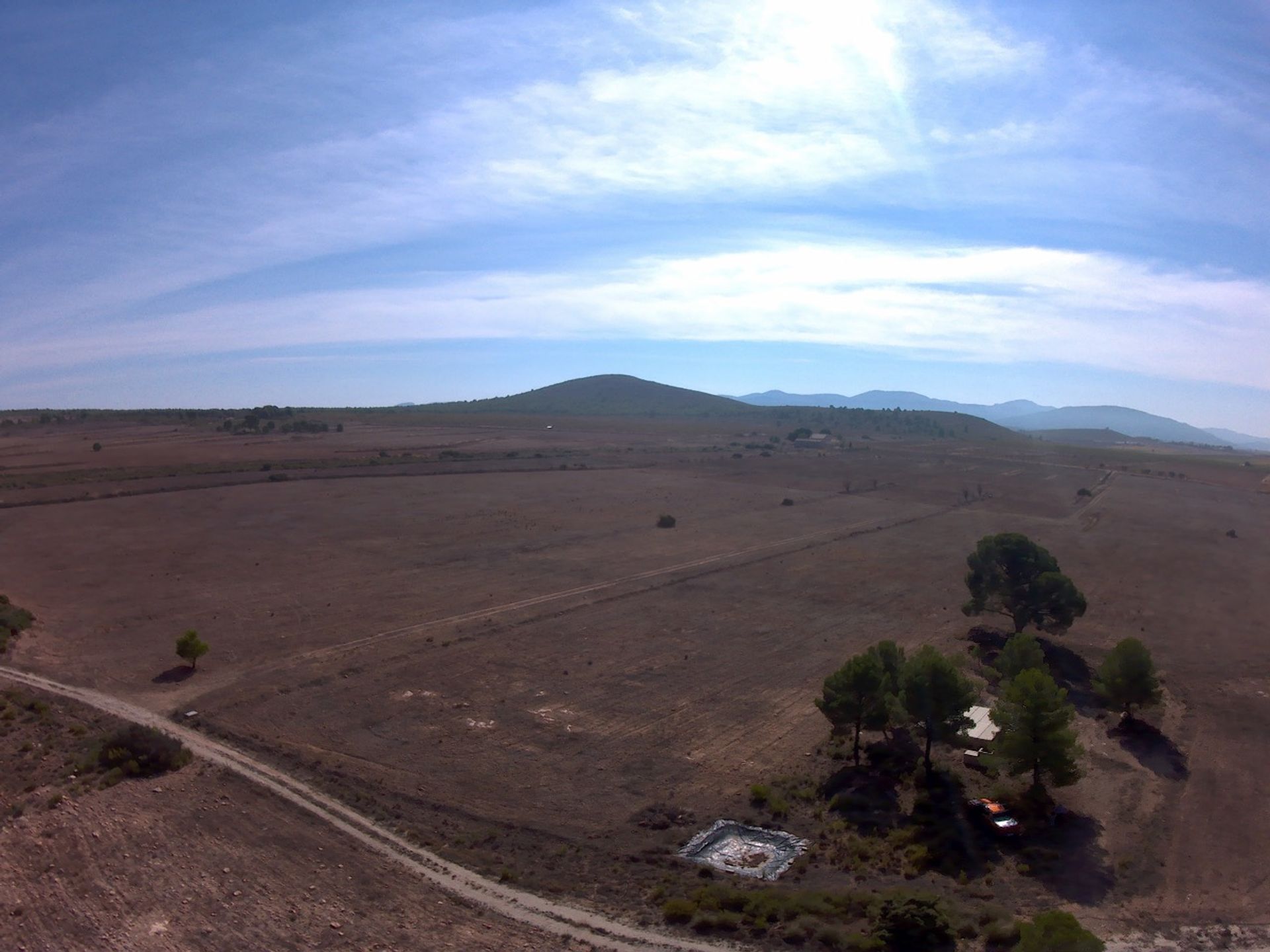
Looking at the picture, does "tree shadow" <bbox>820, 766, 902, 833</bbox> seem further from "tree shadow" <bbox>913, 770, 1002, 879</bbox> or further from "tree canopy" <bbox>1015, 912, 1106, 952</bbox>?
"tree canopy" <bbox>1015, 912, 1106, 952</bbox>

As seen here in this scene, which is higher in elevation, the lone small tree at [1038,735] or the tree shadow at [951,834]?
the lone small tree at [1038,735]

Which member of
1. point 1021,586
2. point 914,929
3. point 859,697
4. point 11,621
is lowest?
point 914,929

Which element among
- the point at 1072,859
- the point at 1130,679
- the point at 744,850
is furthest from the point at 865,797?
the point at 1130,679

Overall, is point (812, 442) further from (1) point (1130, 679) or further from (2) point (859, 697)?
(2) point (859, 697)

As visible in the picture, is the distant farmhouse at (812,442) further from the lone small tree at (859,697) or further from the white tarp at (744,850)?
the white tarp at (744,850)

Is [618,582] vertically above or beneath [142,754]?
above

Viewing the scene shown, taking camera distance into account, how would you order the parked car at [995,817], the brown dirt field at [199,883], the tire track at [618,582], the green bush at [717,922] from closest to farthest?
1. the brown dirt field at [199,883]
2. the green bush at [717,922]
3. the parked car at [995,817]
4. the tire track at [618,582]

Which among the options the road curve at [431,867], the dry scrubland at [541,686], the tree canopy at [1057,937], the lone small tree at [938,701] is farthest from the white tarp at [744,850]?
the lone small tree at [938,701]
